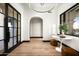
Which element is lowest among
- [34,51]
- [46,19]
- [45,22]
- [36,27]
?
[34,51]

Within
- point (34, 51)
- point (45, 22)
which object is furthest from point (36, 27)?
point (34, 51)

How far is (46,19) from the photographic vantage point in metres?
8.38

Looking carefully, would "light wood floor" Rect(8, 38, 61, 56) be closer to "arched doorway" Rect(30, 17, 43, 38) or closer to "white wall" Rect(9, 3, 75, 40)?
"white wall" Rect(9, 3, 75, 40)

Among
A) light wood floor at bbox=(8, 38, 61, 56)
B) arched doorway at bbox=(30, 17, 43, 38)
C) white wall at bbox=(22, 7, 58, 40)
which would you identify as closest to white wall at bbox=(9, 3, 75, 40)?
white wall at bbox=(22, 7, 58, 40)

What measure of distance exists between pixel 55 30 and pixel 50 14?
1.44 meters

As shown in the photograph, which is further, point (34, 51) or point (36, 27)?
point (36, 27)

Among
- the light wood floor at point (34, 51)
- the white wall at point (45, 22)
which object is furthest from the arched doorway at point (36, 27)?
the light wood floor at point (34, 51)

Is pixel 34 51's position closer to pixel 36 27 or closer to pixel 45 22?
pixel 45 22

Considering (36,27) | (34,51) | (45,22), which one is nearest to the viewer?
(34,51)

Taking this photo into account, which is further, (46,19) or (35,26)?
(35,26)

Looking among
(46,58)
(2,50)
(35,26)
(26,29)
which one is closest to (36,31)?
(35,26)

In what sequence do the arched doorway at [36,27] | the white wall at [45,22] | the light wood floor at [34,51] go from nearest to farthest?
the light wood floor at [34,51] → the white wall at [45,22] → the arched doorway at [36,27]

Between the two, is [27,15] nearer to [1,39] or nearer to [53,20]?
[53,20]

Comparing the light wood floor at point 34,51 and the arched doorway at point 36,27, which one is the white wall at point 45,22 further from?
the arched doorway at point 36,27
